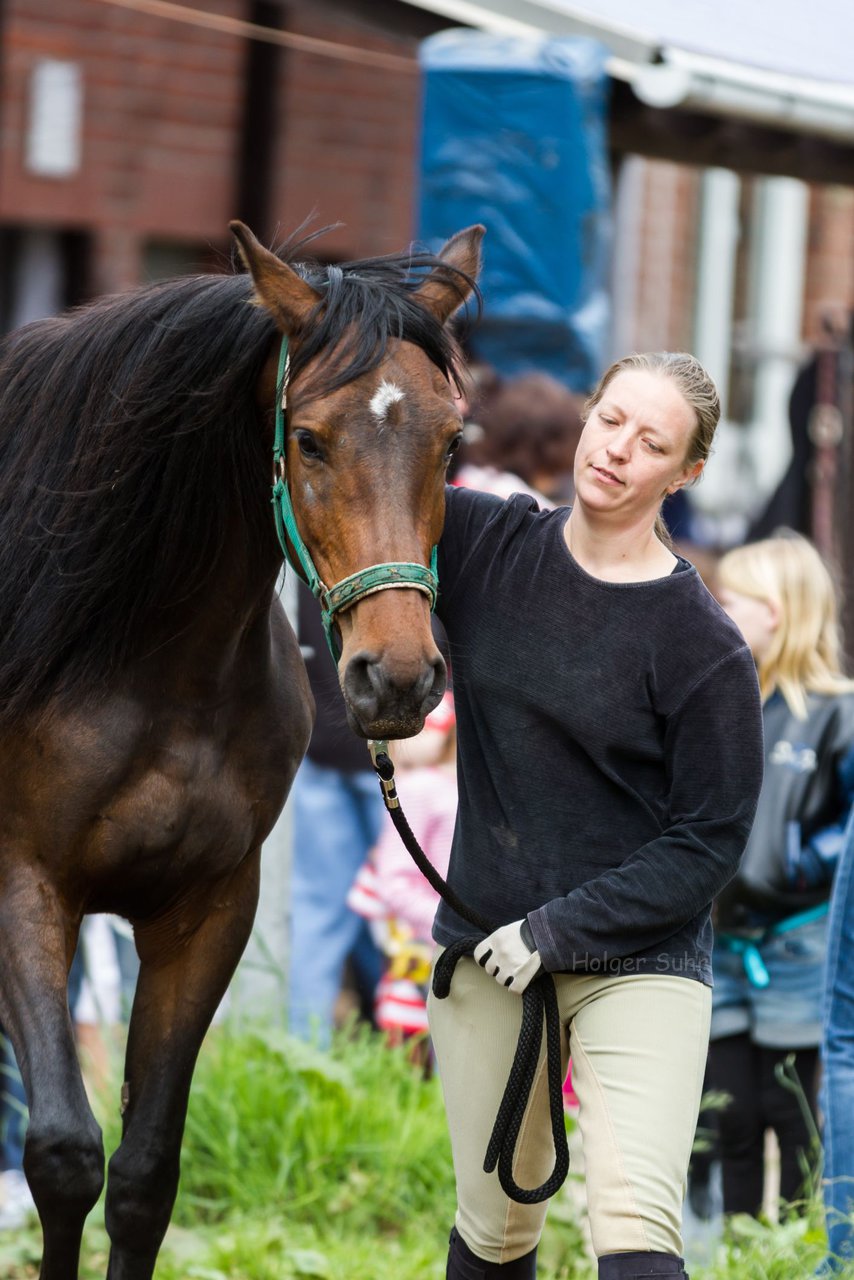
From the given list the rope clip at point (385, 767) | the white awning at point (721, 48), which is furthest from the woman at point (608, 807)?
the white awning at point (721, 48)

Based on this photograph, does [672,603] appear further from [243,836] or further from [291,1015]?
[291,1015]

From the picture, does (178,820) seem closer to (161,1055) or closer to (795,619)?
(161,1055)

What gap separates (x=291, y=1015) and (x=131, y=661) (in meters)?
2.23

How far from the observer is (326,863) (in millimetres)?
5402

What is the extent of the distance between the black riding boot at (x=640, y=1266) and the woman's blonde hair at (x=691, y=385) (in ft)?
3.93

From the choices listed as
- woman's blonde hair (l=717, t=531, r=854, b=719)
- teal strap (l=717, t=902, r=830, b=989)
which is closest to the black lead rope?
teal strap (l=717, t=902, r=830, b=989)

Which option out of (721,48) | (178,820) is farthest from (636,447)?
(721,48)

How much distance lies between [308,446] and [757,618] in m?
1.98

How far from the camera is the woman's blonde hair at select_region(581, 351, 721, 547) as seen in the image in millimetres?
2770

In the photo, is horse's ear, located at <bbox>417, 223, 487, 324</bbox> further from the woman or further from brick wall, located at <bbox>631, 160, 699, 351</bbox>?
brick wall, located at <bbox>631, 160, 699, 351</bbox>

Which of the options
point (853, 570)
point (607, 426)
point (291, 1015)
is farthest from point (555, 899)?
point (853, 570)

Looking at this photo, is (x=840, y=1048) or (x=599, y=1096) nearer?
(x=599, y=1096)

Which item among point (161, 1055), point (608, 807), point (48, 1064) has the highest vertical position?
point (608, 807)

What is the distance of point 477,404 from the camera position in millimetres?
3113
